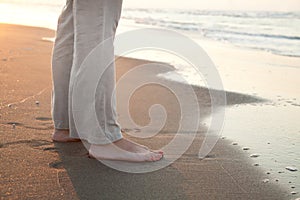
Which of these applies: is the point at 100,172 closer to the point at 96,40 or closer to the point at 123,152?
the point at 123,152

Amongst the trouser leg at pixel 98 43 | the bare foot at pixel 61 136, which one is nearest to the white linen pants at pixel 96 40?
the trouser leg at pixel 98 43

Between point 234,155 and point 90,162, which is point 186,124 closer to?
point 234,155

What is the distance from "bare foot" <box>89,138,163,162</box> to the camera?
2.20m

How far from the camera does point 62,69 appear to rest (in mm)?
2432

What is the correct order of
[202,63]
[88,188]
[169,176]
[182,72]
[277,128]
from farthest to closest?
[202,63], [182,72], [277,128], [169,176], [88,188]

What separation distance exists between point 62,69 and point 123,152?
590 millimetres

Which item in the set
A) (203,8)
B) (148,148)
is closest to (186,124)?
(148,148)

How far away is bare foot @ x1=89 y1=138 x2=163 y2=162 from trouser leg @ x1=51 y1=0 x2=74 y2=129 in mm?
358

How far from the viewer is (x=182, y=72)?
5.44 m

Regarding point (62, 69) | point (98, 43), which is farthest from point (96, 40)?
point (62, 69)

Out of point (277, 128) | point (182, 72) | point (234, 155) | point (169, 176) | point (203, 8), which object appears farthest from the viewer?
point (203, 8)

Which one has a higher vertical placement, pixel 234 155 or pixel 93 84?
pixel 93 84

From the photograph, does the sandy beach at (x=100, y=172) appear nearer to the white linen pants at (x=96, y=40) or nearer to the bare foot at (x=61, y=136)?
the bare foot at (x=61, y=136)

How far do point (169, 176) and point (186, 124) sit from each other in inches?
41.8
